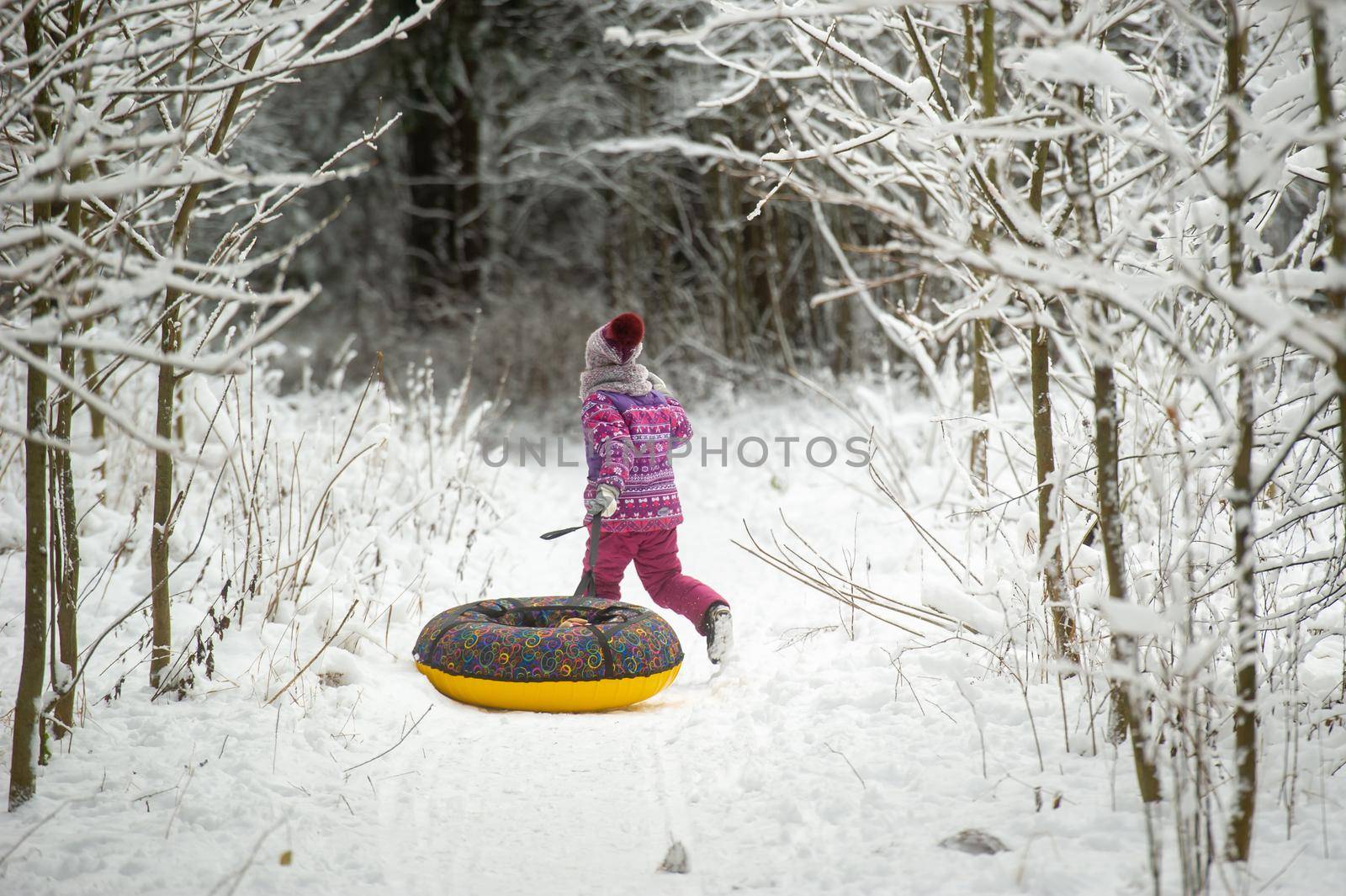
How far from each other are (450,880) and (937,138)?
6.78 feet

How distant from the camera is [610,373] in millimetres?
4164

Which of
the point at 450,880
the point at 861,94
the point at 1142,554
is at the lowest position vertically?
the point at 450,880

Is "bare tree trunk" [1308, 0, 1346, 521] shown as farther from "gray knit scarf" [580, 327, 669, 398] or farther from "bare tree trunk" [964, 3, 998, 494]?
"gray knit scarf" [580, 327, 669, 398]

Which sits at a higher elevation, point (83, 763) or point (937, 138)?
point (937, 138)

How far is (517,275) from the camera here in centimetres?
1559

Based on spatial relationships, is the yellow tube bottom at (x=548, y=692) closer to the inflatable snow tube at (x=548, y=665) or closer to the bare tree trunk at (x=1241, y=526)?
the inflatable snow tube at (x=548, y=665)

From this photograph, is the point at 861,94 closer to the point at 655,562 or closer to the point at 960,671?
the point at 655,562

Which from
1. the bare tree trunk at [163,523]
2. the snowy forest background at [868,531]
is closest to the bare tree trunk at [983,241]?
the snowy forest background at [868,531]

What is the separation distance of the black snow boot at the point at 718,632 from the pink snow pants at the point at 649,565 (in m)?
0.22

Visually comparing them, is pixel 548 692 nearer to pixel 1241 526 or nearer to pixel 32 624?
→ pixel 32 624

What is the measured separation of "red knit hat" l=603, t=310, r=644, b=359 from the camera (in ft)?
13.4

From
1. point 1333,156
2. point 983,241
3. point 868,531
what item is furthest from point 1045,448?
point 868,531

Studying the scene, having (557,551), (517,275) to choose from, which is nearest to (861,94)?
(517,275)

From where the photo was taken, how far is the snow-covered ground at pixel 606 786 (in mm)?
1980
